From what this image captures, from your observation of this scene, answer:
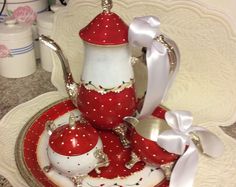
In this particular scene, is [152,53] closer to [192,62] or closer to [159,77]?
[159,77]

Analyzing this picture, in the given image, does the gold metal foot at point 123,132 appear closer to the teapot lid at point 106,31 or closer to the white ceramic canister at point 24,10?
the teapot lid at point 106,31

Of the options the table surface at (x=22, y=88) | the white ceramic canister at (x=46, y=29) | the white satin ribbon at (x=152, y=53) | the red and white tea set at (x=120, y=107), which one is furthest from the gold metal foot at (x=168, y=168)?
the white ceramic canister at (x=46, y=29)

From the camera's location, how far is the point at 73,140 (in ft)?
1.62

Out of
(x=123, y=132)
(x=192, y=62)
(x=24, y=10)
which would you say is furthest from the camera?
(x=24, y=10)

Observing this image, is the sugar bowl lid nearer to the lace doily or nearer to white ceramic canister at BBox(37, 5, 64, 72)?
the lace doily

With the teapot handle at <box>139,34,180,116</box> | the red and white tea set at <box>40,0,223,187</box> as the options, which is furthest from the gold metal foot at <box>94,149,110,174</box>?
the teapot handle at <box>139,34,180,116</box>

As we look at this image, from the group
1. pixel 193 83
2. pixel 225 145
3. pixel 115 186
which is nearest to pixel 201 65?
pixel 193 83

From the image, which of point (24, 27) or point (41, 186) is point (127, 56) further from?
point (24, 27)

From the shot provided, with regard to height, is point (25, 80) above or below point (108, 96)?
below

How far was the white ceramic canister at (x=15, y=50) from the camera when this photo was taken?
2.51 ft

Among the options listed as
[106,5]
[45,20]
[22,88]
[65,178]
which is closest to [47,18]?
[45,20]

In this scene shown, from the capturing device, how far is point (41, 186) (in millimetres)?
488

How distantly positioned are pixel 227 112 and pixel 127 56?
27cm

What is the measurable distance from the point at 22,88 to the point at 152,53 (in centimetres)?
38
